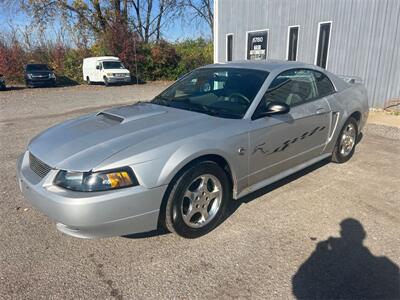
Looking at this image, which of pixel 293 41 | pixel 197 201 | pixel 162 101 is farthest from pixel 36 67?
pixel 197 201

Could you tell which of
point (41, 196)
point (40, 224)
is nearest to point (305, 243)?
point (41, 196)

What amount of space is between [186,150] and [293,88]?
187 cm

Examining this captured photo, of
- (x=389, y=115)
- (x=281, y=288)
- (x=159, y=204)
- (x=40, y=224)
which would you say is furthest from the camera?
(x=389, y=115)

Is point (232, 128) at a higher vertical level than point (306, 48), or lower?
lower

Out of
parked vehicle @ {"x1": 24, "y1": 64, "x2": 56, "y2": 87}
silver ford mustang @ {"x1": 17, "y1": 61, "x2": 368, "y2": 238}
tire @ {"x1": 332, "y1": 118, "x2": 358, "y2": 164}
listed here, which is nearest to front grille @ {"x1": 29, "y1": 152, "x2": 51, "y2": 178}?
silver ford mustang @ {"x1": 17, "y1": 61, "x2": 368, "y2": 238}

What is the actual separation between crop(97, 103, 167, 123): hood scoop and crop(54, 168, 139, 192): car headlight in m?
0.87

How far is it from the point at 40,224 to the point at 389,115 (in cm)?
883

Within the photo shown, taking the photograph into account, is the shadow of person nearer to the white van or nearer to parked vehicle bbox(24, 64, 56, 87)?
the white van

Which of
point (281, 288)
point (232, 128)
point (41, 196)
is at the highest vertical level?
point (232, 128)

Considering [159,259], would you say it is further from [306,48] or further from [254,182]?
[306,48]

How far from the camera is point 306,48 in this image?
10641mm

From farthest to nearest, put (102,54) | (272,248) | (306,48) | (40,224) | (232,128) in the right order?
(102,54) < (306,48) < (40,224) < (232,128) < (272,248)

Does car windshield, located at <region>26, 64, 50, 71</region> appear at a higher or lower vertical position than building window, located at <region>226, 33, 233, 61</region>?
lower

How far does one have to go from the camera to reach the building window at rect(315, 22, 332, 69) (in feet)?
32.7
